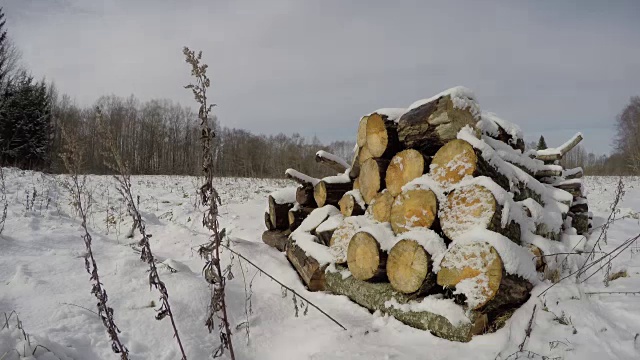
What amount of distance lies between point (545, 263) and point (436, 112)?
63.5 inches

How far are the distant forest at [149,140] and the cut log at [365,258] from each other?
6.75 metres

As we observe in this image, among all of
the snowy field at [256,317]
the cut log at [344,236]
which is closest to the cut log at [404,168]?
the cut log at [344,236]

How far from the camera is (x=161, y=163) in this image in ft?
131

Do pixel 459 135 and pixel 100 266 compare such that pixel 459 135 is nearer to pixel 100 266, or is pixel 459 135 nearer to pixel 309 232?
pixel 309 232

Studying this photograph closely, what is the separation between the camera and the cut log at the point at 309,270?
372 cm

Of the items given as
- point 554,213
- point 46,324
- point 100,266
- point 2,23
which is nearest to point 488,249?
point 554,213

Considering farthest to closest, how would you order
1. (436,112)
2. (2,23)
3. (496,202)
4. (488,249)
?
(2,23) → (436,112) → (496,202) → (488,249)

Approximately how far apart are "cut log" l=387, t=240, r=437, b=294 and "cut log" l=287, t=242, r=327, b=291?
0.96 m

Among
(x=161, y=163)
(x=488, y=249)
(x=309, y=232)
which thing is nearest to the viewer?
(x=488, y=249)

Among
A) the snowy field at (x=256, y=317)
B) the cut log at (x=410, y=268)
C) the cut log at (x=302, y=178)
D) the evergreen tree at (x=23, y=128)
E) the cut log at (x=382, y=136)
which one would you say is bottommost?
the snowy field at (x=256, y=317)

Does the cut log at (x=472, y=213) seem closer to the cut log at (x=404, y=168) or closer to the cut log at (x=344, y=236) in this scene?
the cut log at (x=404, y=168)

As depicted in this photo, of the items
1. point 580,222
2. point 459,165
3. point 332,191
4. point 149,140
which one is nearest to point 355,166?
point 332,191

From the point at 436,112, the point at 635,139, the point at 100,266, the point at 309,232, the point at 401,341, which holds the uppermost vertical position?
the point at 635,139

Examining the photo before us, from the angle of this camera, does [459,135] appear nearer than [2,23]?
Yes
